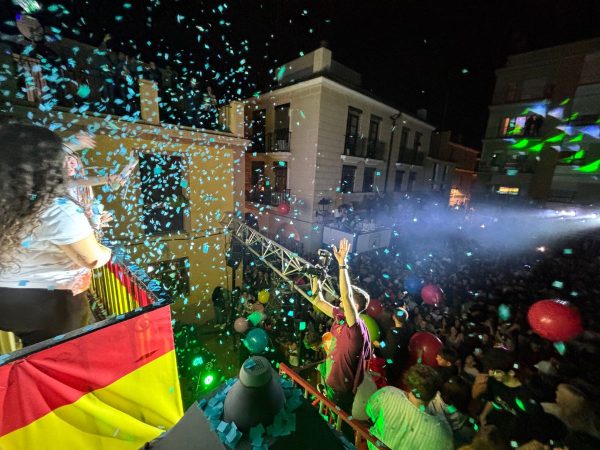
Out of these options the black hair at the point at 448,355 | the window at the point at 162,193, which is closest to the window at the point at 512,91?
the black hair at the point at 448,355

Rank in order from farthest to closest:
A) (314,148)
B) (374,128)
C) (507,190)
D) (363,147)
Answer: (507,190)
(374,128)
(363,147)
(314,148)

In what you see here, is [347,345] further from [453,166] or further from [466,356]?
[453,166]

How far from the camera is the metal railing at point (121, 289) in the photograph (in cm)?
262

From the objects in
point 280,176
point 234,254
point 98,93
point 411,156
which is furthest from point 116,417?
point 411,156

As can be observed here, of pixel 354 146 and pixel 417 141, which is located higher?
pixel 417 141

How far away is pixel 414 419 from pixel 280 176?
507 inches

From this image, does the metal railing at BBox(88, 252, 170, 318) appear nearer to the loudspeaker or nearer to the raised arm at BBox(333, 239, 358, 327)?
the raised arm at BBox(333, 239, 358, 327)

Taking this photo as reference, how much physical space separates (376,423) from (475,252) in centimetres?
1275

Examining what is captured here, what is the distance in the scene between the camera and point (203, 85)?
922 cm

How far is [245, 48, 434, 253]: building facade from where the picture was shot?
12.4 meters

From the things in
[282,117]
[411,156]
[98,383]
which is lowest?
[98,383]

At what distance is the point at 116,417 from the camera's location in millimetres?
2156

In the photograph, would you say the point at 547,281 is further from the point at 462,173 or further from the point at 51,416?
the point at 462,173

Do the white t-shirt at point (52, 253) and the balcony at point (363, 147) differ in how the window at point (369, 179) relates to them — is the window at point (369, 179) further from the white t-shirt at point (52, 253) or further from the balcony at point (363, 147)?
the white t-shirt at point (52, 253)
